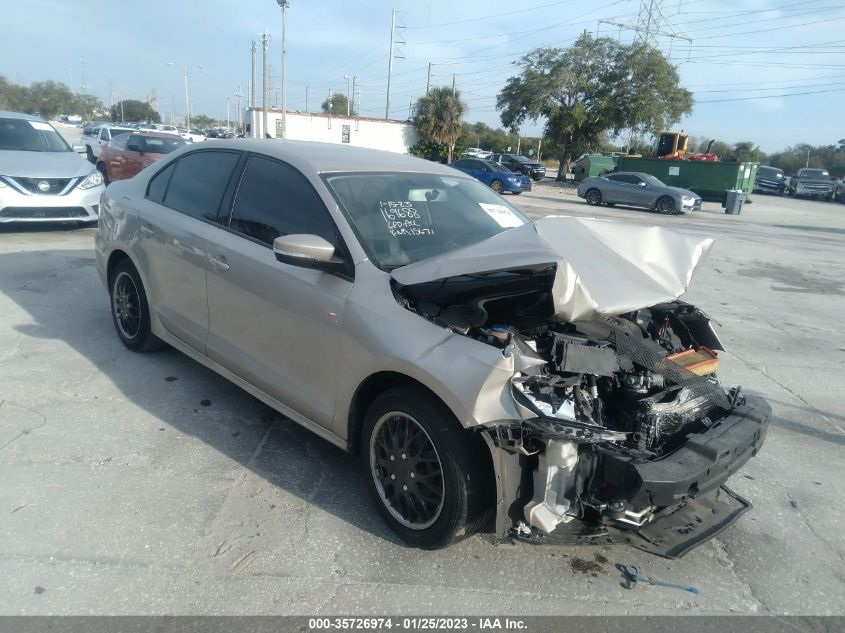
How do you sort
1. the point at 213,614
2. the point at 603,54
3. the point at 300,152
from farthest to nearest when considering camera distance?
1. the point at 603,54
2. the point at 300,152
3. the point at 213,614

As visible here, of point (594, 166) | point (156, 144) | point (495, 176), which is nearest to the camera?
point (156, 144)

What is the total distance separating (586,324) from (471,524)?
3.62 ft

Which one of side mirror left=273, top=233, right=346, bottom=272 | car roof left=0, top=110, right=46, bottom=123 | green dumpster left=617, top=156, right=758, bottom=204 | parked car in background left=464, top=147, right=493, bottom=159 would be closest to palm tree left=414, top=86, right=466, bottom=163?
parked car in background left=464, top=147, right=493, bottom=159

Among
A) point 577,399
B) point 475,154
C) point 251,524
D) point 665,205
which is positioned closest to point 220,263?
point 251,524

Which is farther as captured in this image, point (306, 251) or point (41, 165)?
point (41, 165)

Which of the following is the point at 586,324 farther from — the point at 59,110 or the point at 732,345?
the point at 59,110

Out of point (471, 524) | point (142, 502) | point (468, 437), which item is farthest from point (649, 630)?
point (142, 502)

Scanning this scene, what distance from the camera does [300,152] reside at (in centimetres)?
389

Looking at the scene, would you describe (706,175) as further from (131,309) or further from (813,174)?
(131,309)

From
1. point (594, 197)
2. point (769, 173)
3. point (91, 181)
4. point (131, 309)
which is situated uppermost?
point (769, 173)

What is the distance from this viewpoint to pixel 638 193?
24672 mm

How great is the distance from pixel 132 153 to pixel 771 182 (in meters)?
41.7

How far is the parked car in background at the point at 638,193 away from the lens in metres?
23.9

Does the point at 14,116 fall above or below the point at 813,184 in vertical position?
above
